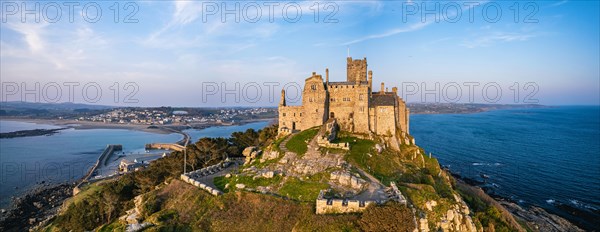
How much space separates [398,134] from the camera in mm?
38688

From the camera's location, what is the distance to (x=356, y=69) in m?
41.0

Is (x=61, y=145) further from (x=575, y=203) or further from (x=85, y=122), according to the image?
(x=575, y=203)

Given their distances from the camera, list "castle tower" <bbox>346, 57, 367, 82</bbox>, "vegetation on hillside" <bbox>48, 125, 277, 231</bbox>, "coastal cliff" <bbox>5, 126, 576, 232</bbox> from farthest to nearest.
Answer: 1. "castle tower" <bbox>346, 57, 367, 82</bbox>
2. "vegetation on hillside" <bbox>48, 125, 277, 231</bbox>
3. "coastal cliff" <bbox>5, 126, 576, 232</bbox>

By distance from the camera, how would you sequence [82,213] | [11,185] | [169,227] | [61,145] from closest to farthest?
[169,227], [82,213], [11,185], [61,145]

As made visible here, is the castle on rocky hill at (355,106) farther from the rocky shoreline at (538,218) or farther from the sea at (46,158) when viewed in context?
the sea at (46,158)

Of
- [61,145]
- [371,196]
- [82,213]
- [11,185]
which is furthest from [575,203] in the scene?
[61,145]

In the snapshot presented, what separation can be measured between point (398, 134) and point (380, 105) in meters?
4.36

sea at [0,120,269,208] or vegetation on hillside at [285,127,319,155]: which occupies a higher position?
vegetation on hillside at [285,127,319,155]

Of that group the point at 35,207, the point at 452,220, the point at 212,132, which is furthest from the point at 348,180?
the point at 212,132

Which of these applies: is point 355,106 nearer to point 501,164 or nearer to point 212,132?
point 501,164

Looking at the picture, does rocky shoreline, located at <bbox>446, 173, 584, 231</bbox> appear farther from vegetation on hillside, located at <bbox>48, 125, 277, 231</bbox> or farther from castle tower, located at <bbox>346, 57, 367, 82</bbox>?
vegetation on hillside, located at <bbox>48, 125, 277, 231</bbox>

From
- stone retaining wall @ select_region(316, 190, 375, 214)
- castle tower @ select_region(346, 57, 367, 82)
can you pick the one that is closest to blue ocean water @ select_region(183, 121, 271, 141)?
castle tower @ select_region(346, 57, 367, 82)

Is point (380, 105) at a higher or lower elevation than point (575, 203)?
higher

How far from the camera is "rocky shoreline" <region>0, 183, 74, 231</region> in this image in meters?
40.8
